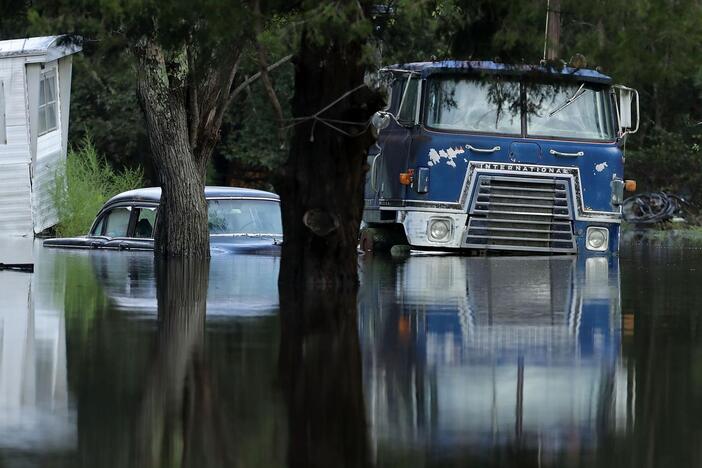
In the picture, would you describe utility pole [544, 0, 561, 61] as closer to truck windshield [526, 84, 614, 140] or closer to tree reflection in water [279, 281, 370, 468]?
tree reflection in water [279, 281, 370, 468]

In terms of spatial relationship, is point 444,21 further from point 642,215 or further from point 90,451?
point 642,215

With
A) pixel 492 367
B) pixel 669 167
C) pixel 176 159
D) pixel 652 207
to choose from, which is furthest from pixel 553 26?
pixel 669 167

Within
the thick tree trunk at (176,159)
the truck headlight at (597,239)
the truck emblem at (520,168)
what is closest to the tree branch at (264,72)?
the thick tree trunk at (176,159)

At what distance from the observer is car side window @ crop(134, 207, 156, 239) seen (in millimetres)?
22516

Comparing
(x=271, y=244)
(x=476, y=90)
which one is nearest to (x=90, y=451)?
(x=271, y=244)

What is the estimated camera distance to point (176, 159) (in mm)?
20391

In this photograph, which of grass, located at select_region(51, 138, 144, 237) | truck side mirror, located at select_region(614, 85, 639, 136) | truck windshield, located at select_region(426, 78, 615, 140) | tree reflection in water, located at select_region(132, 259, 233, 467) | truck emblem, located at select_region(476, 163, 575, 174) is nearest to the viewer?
tree reflection in water, located at select_region(132, 259, 233, 467)

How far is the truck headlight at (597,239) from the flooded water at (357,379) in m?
7.12

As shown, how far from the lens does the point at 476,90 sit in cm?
2166

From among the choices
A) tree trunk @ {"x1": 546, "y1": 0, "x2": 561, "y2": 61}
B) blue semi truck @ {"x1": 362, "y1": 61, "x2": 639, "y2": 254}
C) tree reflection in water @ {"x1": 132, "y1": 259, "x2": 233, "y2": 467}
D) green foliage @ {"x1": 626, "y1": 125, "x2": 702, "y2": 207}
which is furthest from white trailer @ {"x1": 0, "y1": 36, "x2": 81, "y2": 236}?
green foliage @ {"x1": 626, "y1": 125, "x2": 702, "y2": 207}

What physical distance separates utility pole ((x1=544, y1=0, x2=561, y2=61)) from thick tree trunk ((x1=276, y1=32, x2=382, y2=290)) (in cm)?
155

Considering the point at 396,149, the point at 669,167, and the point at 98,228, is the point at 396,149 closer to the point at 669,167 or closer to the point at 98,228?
the point at 98,228

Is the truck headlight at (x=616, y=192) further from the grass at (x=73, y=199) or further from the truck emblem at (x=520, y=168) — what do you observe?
the grass at (x=73, y=199)

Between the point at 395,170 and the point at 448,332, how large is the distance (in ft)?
37.3
